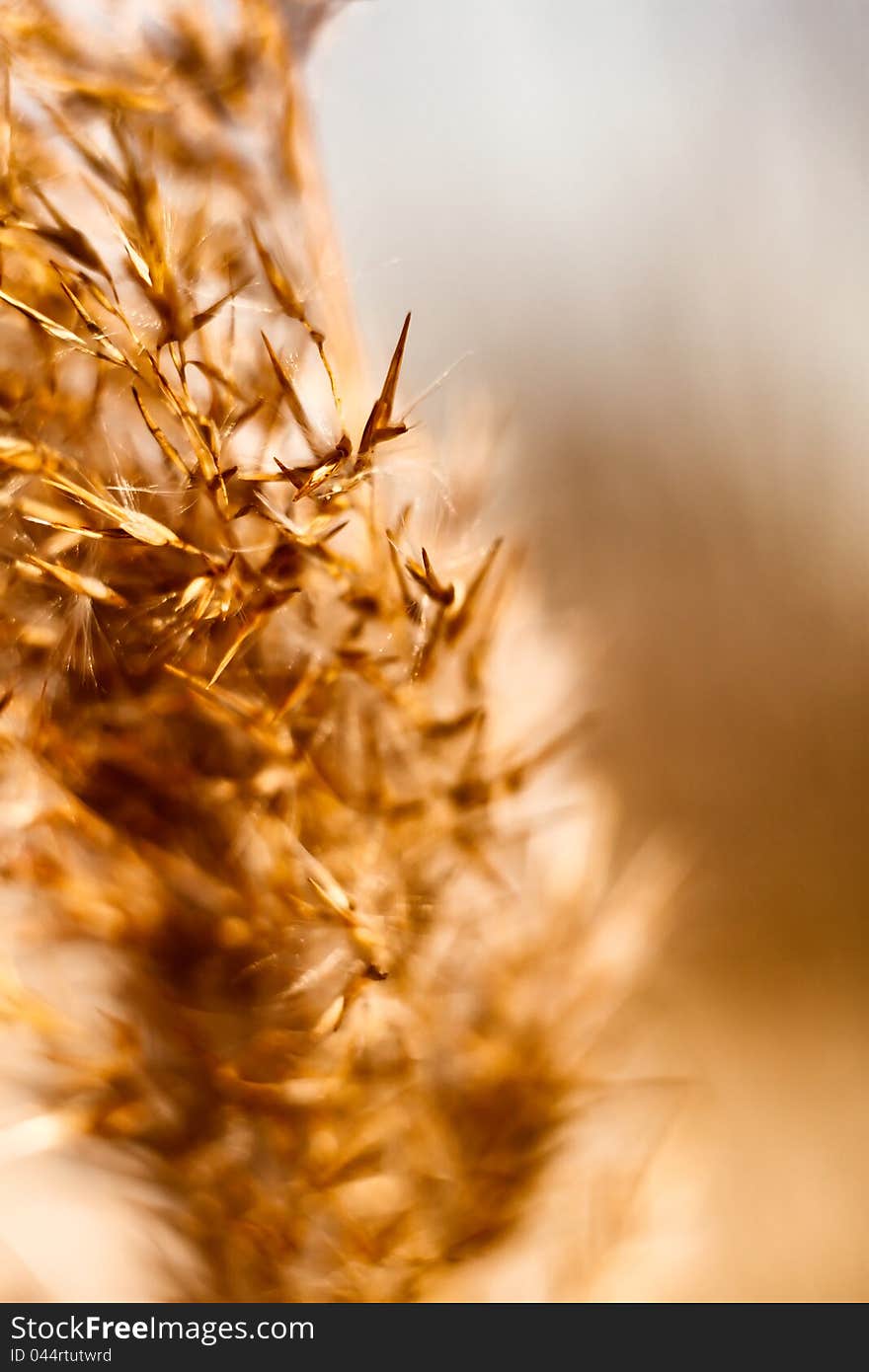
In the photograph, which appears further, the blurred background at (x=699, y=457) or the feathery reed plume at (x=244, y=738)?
the blurred background at (x=699, y=457)

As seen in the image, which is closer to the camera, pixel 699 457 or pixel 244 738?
pixel 244 738

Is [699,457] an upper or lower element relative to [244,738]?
upper

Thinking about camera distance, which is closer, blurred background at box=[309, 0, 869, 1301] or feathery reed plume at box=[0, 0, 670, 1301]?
feathery reed plume at box=[0, 0, 670, 1301]

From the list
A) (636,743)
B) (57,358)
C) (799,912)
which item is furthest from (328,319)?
(799,912)
